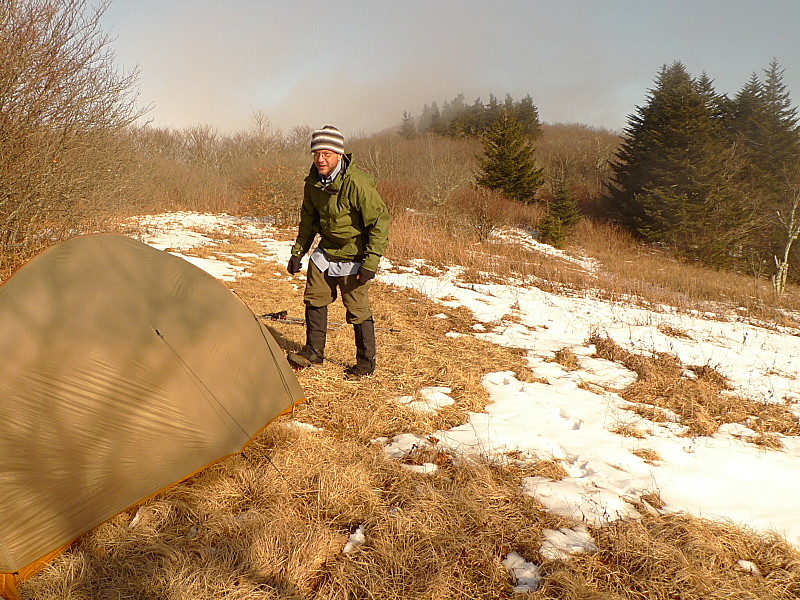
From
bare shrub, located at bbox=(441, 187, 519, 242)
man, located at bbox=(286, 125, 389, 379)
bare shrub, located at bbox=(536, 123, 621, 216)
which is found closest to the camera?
man, located at bbox=(286, 125, 389, 379)

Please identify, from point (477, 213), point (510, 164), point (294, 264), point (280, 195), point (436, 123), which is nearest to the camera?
point (294, 264)

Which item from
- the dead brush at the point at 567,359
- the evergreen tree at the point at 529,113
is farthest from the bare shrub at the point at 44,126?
the evergreen tree at the point at 529,113

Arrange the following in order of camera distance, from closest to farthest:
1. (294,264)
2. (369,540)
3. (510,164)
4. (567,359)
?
(369,540) < (294,264) < (567,359) < (510,164)

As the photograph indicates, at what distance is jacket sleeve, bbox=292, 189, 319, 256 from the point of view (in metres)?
3.58

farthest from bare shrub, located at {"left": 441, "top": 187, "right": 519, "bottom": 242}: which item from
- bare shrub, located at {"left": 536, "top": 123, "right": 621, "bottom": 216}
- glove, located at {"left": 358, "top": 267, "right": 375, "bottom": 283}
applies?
glove, located at {"left": 358, "top": 267, "right": 375, "bottom": 283}

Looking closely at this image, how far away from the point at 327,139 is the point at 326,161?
157 millimetres

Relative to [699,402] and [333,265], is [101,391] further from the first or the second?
[699,402]

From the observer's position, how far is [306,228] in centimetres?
370

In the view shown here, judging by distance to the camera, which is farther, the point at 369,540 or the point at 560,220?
the point at 560,220

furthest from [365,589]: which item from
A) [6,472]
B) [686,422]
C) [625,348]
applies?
[625,348]

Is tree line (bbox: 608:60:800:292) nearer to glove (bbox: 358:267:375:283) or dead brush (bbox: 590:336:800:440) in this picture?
dead brush (bbox: 590:336:800:440)

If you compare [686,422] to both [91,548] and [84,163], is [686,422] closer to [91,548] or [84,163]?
[91,548]

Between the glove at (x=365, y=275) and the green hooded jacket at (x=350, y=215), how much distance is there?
0.04 meters

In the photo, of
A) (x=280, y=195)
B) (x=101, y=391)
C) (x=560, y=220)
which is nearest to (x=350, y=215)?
(x=101, y=391)
